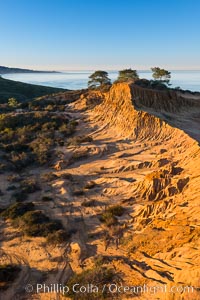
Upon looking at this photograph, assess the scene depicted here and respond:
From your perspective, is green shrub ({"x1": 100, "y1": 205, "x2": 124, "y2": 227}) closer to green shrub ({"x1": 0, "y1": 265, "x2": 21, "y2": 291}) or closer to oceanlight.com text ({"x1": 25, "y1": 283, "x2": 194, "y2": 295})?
oceanlight.com text ({"x1": 25, "y1": 283, "x2": 194, "y2": 295})

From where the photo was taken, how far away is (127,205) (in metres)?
16.1

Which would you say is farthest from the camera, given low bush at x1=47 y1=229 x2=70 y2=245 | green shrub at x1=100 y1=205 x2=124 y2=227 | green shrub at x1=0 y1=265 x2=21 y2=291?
green shrub at x1=100 y1=205 x2=124 y2=227

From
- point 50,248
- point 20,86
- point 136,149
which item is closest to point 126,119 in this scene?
point 136,149

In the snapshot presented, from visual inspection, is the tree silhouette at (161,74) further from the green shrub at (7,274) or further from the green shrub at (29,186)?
the green shrub at (7,274)

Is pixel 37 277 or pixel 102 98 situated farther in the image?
pixel 102 98

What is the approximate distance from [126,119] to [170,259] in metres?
18.3

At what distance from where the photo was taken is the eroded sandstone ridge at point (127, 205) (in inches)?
415

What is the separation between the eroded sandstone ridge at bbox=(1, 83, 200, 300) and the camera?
10.5 m

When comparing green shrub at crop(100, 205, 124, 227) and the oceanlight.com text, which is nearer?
the oceanlight.com text

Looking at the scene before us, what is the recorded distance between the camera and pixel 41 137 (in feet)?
94.0

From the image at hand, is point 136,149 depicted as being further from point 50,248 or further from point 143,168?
point 50,248

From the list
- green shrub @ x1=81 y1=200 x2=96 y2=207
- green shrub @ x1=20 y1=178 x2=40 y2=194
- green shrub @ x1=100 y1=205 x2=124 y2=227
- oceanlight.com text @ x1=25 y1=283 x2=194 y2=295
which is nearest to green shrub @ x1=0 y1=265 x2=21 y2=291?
oceanlight.com text @ x1=25 y1=283 x2=194 y2=295

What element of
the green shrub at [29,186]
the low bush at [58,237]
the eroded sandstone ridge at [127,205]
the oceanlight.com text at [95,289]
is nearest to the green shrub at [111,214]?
the eroded sandstone ridge at [127,205]

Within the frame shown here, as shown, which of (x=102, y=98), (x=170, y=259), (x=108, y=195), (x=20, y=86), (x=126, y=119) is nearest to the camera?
(x=170, y=259)
